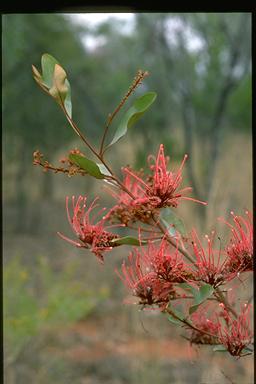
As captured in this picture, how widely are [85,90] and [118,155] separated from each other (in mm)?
866

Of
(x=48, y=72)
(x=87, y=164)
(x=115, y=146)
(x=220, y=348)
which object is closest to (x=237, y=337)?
(x=220, y=348)

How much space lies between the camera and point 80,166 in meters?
0.68

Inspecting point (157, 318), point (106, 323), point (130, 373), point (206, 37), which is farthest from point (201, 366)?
point (206, 37)

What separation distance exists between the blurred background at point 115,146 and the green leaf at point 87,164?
112 inches

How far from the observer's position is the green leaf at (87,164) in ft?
2.20

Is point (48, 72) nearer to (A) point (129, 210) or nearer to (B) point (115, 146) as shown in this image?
(A) point (129, 210)

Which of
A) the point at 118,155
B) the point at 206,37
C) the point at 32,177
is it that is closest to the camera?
the point at 206,37

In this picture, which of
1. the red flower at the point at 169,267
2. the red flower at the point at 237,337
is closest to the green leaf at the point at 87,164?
the red flower at the point at 169,267

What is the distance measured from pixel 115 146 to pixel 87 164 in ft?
21.5

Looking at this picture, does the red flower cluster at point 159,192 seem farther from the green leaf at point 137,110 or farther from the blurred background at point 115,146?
the blurred background at point 115,146

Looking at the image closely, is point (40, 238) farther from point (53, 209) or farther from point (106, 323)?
point (106, 323)

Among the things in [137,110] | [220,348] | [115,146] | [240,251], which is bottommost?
[220,348]

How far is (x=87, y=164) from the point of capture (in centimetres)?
67

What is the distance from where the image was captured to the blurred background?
15.1ft
